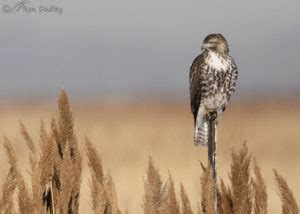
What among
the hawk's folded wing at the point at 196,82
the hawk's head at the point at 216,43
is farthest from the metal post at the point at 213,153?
the hawk's head at the point at 216,43

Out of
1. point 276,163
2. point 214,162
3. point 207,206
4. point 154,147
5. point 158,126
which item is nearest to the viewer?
point 207,206

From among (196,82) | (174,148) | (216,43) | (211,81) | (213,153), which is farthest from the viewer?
(174,148)

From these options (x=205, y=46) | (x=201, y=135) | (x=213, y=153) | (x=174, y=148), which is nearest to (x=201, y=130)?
(x=201, y=135)

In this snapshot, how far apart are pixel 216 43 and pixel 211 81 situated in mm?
416

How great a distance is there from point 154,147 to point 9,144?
18.1 meters

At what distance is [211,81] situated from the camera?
23.7 feet

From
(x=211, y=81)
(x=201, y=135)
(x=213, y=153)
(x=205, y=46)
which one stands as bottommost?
(x=213, y=153)

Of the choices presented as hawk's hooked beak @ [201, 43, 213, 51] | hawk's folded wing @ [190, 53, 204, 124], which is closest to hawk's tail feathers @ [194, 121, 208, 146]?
hawk's folded wing @ [190, 53, 204, 124]

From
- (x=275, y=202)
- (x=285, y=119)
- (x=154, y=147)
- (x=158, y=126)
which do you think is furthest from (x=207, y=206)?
(x=285, y=119)

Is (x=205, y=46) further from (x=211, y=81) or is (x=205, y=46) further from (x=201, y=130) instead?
Result: (x=201, y=130)

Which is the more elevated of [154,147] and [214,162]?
[154,147]

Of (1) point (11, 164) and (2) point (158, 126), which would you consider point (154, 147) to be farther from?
(1) point (11, 164)

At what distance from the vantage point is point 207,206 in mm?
4098

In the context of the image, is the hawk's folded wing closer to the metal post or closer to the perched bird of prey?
the perched bird of prey
